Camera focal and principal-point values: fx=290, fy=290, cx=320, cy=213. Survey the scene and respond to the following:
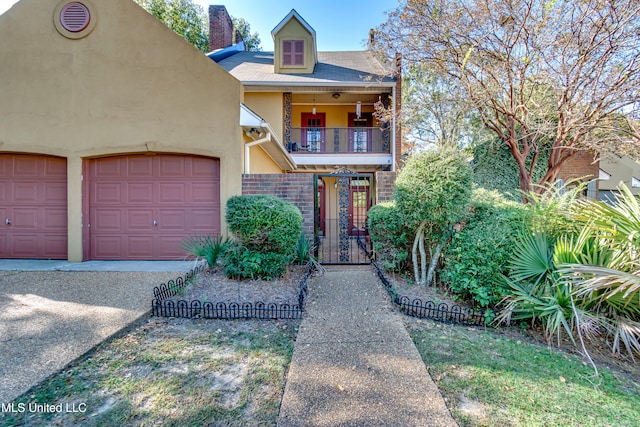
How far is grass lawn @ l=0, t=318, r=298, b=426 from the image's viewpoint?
2.22 metres

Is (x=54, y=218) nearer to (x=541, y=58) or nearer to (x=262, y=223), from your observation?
(x=262, y=223)

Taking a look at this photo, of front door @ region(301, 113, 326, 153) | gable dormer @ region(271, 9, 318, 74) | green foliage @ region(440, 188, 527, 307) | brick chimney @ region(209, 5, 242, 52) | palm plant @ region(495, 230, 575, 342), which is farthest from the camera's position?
brick chimney @ region(209, 5, 242, 52)

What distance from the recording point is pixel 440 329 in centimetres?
383

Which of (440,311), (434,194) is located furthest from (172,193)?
(440,311)

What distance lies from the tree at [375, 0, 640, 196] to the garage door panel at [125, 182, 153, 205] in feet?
28.1

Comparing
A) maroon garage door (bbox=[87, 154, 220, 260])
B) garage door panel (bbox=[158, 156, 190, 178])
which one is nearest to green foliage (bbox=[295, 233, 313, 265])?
maroon garage door (bbox=[87, 154, 220, 260])

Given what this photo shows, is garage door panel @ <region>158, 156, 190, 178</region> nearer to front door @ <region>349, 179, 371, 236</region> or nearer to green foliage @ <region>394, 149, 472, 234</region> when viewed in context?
front door @ <region>349, 179, 371, 236</region>

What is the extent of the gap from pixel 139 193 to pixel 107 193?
31.3 inches

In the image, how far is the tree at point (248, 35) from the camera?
80.2ft

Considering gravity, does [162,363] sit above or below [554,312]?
below

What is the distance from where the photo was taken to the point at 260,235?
202 inches

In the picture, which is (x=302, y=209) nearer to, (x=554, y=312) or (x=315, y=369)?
(x=315, y=369)

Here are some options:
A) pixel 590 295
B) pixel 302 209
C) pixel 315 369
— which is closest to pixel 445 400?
pixel 315 369

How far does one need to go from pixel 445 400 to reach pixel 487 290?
2217 mm
